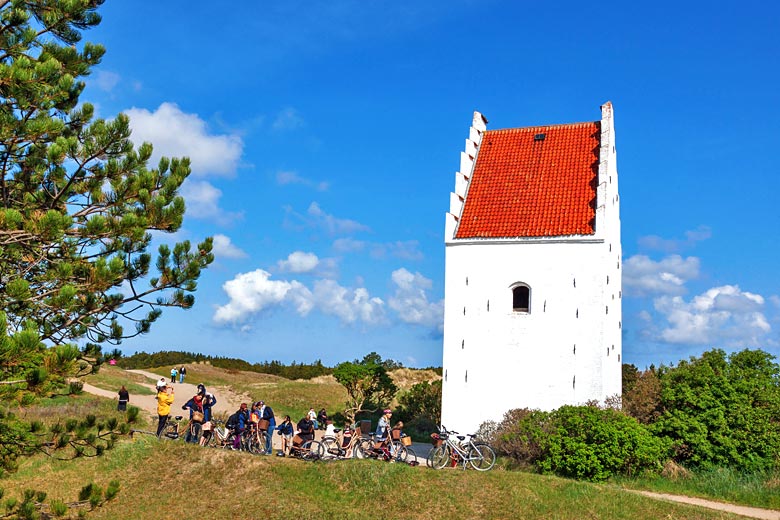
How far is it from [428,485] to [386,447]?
2.97 meters

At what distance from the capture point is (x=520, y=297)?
24203mm

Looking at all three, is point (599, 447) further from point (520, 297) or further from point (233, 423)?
point (233, 423)

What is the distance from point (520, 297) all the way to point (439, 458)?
762 cm

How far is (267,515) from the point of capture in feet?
51.5

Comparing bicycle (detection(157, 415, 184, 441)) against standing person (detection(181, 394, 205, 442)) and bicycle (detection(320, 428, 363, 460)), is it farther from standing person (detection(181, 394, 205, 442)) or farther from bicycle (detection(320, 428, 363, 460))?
bicycle (detection(320, 428, 363, 460))

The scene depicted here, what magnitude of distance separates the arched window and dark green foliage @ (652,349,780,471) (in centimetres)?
539

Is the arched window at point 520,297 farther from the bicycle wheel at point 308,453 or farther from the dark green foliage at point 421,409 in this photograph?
the bicycle wheel at point 308,453

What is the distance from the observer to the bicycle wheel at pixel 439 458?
62.8ft

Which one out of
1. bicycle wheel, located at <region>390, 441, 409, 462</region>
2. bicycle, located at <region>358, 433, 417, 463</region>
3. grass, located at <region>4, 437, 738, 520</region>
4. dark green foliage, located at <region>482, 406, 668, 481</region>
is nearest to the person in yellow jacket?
grass, located at <region>4, 437, 738, 520</region>

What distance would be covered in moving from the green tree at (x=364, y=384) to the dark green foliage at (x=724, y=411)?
13264mm

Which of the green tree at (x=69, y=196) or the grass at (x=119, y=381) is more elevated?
the green tree at (x=69, y=196)

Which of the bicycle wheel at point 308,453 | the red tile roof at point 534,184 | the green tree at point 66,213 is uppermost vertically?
the red tile roof at point 534,184

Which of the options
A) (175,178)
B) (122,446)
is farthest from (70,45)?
(122,446)

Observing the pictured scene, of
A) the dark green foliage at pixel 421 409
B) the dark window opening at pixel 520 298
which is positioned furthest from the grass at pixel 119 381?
the dark window opening at pixel 520 298
